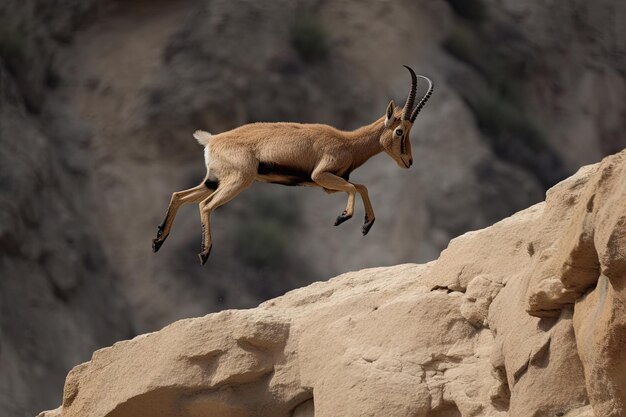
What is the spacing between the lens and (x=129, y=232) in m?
26.5

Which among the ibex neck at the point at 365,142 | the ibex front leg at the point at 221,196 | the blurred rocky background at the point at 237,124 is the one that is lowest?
the blurred rocky background at the point at 237,124

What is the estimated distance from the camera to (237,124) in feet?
89.9

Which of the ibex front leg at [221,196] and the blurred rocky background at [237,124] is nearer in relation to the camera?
the ibex front leg at [221,196]

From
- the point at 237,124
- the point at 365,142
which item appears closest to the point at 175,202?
the point at 365,142

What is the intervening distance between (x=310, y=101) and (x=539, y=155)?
4925mm

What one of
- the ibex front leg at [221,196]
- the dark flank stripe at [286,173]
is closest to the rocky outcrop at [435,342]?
the ibex front leg at [221,196]

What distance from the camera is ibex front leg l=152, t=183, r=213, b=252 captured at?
12.8 m

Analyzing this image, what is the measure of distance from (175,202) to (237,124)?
47.8 feet

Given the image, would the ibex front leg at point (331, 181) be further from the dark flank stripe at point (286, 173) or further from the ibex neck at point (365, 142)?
the ibex neck at point (365, 142)

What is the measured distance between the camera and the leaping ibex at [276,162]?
12.8 metres

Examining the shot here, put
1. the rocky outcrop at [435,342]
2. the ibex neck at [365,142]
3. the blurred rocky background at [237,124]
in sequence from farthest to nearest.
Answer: the blurred rocky background at [237,124] → the ibex neck at [365,142] → the rocky outcrop at [435,342]

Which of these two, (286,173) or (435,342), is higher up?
(435,342)

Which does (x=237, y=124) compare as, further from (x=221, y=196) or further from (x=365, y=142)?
(x=221, y=196)

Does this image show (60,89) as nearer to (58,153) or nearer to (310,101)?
(58,153)
